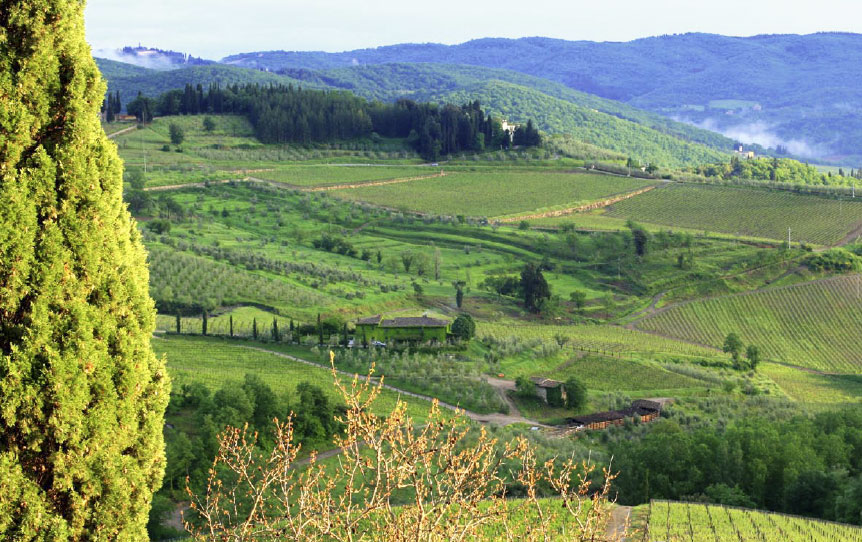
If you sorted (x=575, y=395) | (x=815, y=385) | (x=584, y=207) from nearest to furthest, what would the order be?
1. (x=575, y=395)
2. (x=815, y=385)
3. (x=584, y=207)

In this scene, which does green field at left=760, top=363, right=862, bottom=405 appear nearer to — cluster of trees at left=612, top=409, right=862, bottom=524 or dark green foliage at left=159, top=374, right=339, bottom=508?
cluster of trees at left=612, top=409, right=862, bottom=524

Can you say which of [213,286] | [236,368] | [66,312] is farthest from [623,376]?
[66,312]

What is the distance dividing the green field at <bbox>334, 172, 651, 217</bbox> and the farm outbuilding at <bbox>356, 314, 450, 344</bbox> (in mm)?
47211

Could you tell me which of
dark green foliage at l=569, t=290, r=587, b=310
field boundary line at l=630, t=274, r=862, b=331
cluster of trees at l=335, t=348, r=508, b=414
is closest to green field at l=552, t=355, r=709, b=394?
cluster of trees at l=335, t=348, r=508, b=414

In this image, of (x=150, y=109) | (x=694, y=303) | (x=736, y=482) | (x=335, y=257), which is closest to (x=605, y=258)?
(x=694, y=303)

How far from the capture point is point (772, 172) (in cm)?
14875

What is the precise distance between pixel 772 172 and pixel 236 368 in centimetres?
11438

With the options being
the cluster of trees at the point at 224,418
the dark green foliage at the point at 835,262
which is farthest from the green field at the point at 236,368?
the dark green foliage at the point at 835,262

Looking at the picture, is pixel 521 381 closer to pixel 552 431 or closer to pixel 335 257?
pixel 552 431

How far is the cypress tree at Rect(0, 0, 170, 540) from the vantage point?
11.5m

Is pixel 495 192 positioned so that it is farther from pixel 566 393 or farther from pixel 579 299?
pixel 566 393

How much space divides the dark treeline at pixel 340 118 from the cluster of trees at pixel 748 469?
106 metres

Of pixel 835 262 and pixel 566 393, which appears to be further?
pixel 835 262

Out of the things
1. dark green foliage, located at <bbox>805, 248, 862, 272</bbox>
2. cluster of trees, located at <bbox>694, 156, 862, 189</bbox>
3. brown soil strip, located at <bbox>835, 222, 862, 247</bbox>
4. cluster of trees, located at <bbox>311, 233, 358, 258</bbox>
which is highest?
cluster of trees, located at <bbox>694, 156, 862, 189</bbox>
